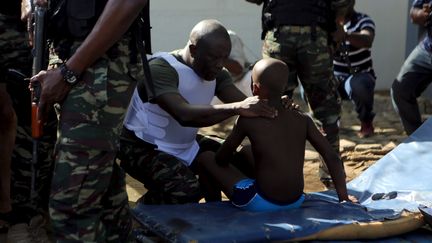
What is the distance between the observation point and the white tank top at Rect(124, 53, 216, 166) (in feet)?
13.3

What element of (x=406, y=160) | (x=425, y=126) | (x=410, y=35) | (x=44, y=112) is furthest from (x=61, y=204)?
(x=410, y=35)

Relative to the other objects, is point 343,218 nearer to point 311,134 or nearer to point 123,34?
point 311,134

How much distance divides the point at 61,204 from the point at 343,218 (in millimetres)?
1380

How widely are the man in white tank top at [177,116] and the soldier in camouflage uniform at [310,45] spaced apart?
813 millimetres

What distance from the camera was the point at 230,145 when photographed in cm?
384

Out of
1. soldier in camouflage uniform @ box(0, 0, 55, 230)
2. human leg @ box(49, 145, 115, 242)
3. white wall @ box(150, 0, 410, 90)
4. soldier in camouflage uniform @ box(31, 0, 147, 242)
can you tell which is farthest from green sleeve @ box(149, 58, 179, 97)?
white wall @ box(150, 0, 410, 90)

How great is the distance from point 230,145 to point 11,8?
1.34 metres

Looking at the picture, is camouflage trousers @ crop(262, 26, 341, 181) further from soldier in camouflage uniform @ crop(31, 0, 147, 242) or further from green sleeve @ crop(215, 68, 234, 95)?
soldier in camouflage uniform @ crop(31, 0, 147, 242)

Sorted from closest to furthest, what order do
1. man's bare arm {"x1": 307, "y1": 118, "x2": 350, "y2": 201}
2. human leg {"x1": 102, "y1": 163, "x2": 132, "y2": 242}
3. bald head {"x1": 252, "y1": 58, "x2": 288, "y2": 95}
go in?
human leg {"x1": 102, "y1": 163, "x2": 132, "y2": 242}, bald head {"x1": 252, "y1": 58, "x2": 288, "y2": 95}, man's bare arm {"x1": 307, "y1": 118, "x2": 350, "y2": 201}

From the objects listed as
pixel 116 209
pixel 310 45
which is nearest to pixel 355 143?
pixel 310 45

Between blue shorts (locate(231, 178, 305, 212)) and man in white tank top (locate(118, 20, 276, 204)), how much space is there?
28 cm

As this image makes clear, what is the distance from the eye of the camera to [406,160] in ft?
15.0

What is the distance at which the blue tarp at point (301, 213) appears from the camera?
135 inches

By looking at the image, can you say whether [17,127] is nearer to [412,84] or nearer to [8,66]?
[8,66]
